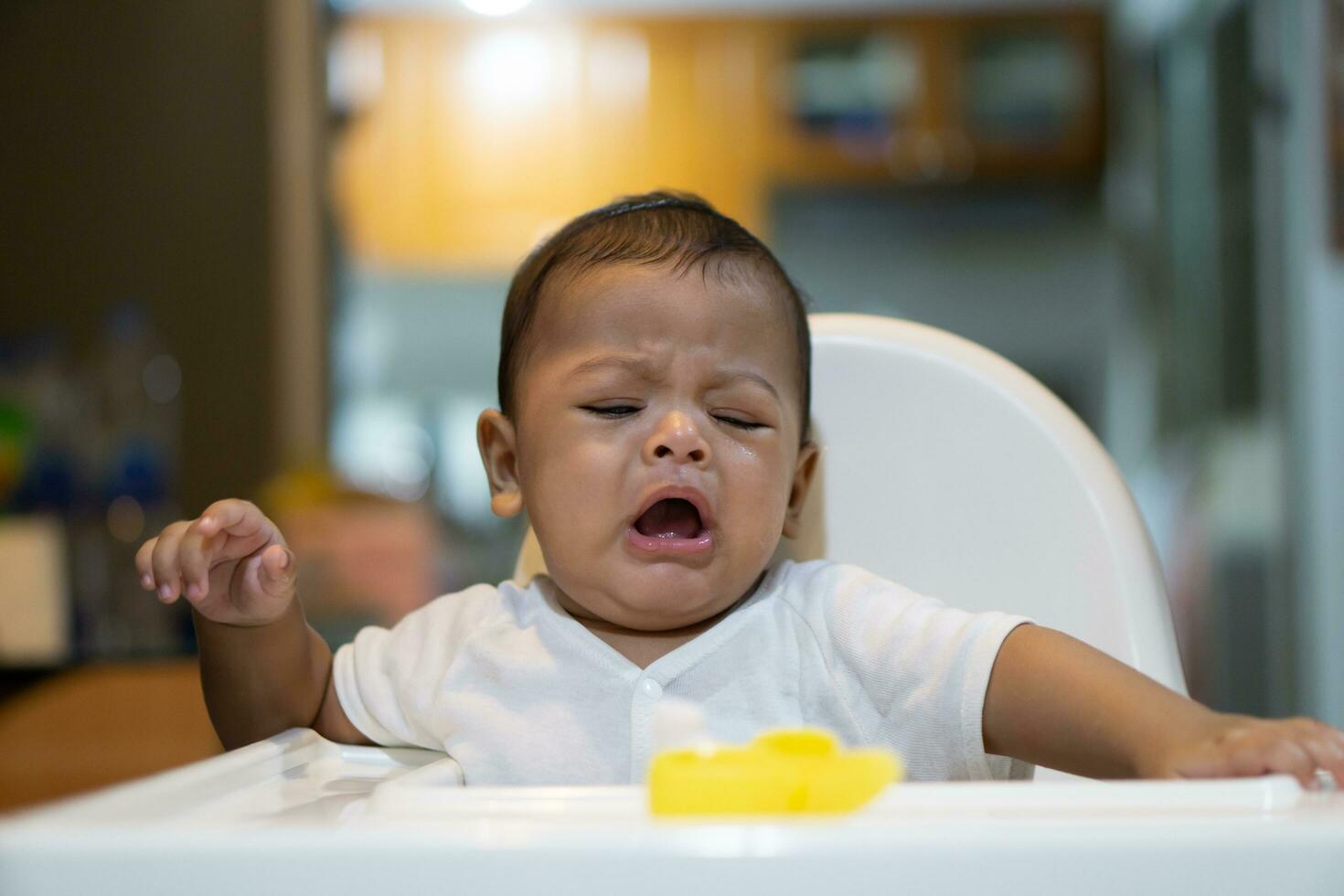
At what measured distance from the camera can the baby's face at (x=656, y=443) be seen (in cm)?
68

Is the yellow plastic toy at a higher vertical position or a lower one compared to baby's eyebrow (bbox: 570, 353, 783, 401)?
lower

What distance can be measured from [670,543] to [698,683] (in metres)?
0.07

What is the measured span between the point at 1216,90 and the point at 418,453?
1988 mm

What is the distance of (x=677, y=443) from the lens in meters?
0.66

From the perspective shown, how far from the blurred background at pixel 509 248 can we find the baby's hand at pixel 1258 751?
3.60 feet

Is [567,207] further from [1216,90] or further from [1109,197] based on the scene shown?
[1216,90]

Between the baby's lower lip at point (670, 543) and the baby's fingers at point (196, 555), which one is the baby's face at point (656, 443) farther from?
the baby's fingers at point (196, 555)

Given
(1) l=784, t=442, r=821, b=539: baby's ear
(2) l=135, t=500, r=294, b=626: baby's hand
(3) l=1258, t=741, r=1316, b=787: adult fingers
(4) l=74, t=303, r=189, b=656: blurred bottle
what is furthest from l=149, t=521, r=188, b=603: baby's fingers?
(4) l=74, t=303, r=189, b=656: blurred bottle

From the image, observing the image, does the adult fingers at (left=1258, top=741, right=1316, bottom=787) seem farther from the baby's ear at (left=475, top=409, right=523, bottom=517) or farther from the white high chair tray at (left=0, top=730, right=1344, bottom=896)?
the baby's ear at (left=475, top=409, right=523, bottom=517)

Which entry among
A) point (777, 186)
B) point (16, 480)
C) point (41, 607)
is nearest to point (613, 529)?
point (41, 607)

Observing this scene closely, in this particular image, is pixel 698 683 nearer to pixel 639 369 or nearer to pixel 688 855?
pixel 639 369

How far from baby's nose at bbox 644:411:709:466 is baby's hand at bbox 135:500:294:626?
0.18m

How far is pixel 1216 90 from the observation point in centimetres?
244

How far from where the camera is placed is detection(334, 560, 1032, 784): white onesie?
2.08ft
